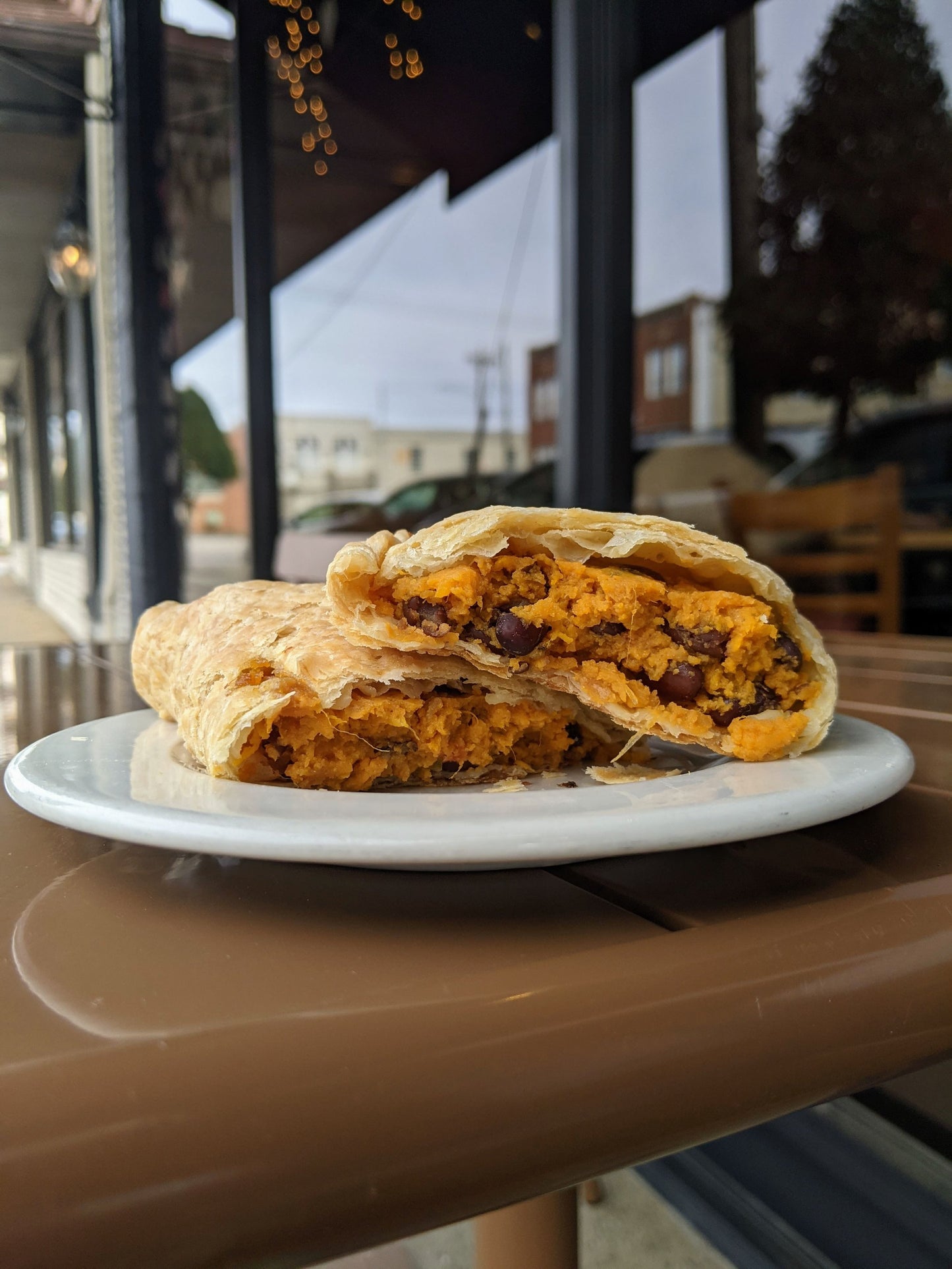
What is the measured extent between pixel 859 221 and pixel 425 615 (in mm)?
4130

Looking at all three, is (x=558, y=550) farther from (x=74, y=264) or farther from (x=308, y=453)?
(x=74, y=264)

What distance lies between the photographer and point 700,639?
2.41 feet

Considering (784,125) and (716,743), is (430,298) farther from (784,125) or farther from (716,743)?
(716,743)

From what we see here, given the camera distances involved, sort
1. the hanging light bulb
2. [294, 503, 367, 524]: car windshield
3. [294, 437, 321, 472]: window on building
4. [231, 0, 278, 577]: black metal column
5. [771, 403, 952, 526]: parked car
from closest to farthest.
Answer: [771, 403, 952, 526]: parked car < [231, 0, 278, 577]: black metal column < [294, 503, 367, 524]: car windshield < [294, 437, 321, 472]: window on building < the hanging light bulb

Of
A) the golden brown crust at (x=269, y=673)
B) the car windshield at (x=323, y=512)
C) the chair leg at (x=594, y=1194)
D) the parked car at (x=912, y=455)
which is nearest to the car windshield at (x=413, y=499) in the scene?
the car windshield at (x=323, y=512)

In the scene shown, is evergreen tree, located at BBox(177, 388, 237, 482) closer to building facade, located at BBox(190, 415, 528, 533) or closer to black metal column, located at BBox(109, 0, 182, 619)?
building facade, located at BBox(190, 415, 528, 533)

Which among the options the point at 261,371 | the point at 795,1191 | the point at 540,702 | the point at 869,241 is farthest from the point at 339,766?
the point at 869,241

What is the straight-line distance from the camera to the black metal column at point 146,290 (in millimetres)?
4125

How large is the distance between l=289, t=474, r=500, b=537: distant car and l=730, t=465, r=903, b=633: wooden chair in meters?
1.36

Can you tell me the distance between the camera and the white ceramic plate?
1.32ft

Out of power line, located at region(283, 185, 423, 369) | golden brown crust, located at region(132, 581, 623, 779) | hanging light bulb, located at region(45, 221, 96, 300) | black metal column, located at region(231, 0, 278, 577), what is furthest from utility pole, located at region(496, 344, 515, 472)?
golden brown crust, located at region(132, 581, 623, 779)

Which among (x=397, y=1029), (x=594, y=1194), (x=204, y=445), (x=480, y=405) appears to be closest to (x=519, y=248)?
(x=480, y=405)

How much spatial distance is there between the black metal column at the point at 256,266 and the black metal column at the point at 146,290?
37 cm

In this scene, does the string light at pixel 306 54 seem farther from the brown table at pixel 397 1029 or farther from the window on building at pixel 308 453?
the brown table at pixel 397 1029
